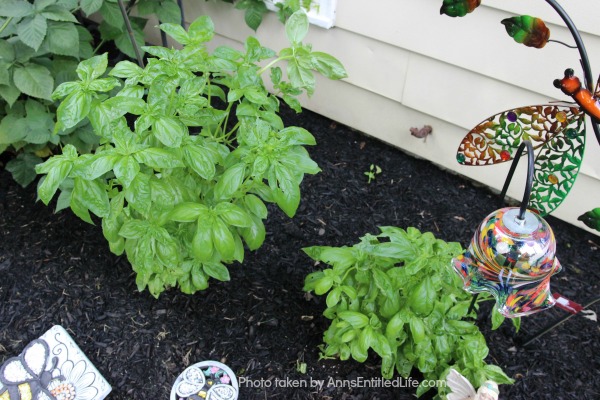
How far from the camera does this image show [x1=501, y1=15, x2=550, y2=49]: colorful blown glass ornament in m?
1.09

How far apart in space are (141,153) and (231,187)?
254 mm

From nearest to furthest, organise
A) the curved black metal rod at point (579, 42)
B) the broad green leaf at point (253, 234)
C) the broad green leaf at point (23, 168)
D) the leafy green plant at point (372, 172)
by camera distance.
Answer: the curved black metal rod at point (579, 42) → the broad green leaf at point (253, 234) → the broad green leaf at point (23, 168) → the leafy green plant at point (372, 172)

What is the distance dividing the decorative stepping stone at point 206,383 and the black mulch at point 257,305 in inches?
2.3

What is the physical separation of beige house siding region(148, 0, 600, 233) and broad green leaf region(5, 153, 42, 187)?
118 cm

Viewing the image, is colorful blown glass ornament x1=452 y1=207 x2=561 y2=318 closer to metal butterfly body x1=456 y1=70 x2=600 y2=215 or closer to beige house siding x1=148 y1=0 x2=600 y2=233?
metal butterfly body x1=456 y1=70 x2=600 y2=215

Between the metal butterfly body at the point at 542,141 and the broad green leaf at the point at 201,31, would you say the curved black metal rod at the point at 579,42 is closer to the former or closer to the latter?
the metal butterfly body at the point at 542,141

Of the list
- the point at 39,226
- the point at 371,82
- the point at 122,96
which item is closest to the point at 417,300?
the point at 122,96

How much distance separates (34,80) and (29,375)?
110 cm

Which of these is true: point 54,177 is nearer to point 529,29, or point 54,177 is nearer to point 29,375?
point 29,375

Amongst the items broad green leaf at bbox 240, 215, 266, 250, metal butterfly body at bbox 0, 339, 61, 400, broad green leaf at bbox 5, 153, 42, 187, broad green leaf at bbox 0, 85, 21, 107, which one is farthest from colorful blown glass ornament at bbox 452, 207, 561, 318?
broad green leaf at bbox 5, 153, 42, 187

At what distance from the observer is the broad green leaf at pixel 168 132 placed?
1.36 m

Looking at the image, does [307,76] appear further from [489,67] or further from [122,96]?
[489,67]

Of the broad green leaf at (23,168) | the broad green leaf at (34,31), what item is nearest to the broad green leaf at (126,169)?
the broad green leaf at (34,31)

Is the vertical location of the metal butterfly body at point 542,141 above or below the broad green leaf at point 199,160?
above
